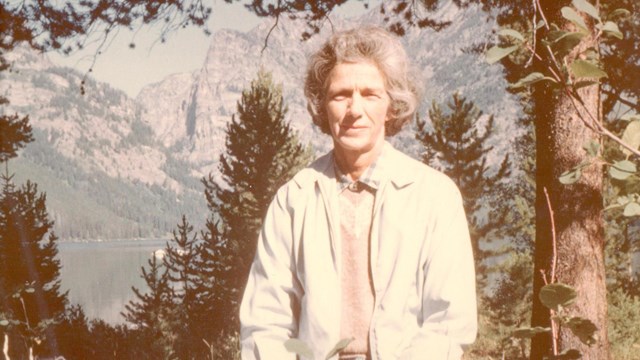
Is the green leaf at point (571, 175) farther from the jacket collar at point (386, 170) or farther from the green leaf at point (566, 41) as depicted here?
the jacket collar at point (386, 170)

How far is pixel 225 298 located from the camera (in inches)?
944

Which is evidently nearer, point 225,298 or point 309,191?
point 309,191

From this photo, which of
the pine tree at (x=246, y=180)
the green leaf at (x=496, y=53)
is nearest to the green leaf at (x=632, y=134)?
the green leaf at (x=496, y=53)

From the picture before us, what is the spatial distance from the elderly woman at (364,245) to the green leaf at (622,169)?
58cm

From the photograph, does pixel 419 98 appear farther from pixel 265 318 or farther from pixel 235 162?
pixel 235 162

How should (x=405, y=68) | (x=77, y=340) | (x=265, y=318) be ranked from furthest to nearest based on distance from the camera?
(x=77, y=340) < (x=405, y=68) < (x=265, y=318)

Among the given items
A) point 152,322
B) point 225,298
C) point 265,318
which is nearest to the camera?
point 265,318

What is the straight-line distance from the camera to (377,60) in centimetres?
224

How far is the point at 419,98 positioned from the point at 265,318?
3.48 ft

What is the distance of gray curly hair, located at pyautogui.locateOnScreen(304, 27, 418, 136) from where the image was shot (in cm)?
224

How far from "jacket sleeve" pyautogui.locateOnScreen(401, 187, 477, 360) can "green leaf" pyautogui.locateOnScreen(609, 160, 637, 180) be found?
1.88ft

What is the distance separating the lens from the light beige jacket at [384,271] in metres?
1.98

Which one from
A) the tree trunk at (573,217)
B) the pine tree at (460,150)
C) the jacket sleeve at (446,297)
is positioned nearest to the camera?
the jacket sleeve at (446,297)

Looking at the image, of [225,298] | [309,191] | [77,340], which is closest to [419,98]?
[309,191]
